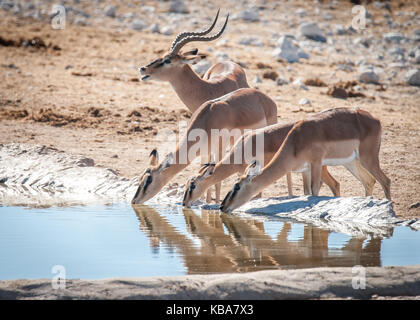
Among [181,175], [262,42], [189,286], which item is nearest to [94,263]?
[189,286]

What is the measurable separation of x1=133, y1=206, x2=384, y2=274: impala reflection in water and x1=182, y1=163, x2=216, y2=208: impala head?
1.73 ft

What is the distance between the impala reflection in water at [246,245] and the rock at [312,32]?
1544cm

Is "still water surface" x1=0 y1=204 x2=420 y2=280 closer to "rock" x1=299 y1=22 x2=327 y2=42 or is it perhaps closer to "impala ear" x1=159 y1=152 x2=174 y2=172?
"impala ear" x1=159 y1=152 x2=174 y2=172

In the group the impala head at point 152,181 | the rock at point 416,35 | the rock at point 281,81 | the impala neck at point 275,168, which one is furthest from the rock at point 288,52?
the impala neck at point 275,168

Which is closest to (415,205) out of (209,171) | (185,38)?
(209,171)

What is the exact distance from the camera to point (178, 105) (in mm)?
15398

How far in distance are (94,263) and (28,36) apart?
17794mm

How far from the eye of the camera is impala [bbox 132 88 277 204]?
9.51 metres

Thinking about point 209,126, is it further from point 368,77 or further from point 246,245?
point 368,77

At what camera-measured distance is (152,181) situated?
9477 millimetres

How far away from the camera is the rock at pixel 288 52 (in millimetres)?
20000

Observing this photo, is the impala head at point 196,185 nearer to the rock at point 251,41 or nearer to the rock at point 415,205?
the rock at point 415,205

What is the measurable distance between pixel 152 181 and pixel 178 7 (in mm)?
19798
